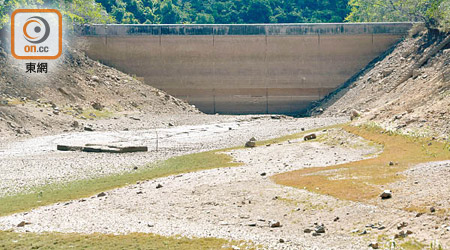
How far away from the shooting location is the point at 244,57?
66.8 m

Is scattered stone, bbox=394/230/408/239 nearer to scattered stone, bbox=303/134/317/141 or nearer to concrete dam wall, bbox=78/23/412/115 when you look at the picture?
scattered stone, bbox=303/134/317/141

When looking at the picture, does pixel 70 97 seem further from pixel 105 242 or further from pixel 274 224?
pixel 274 224

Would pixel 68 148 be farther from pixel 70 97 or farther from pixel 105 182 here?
pixel 70 97

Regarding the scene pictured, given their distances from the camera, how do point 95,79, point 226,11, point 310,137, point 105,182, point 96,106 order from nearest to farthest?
point 105,182 → point 310,137 → point 96,106 → point 95,79 → point 226,11

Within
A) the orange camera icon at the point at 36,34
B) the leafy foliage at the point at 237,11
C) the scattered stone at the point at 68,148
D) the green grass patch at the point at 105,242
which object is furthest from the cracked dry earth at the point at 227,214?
the leafy foliage at the point at 237,11

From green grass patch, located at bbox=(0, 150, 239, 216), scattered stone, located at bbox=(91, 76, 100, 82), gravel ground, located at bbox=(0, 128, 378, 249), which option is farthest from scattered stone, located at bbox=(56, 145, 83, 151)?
scattered stone, located at bbox=(91, 76, 100, 82)

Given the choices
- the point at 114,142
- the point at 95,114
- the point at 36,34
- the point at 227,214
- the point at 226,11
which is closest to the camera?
the point at 227,214

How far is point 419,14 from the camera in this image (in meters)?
61.7

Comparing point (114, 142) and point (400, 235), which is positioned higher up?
point (400, 235)

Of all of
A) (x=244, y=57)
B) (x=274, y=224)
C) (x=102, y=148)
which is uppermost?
(x=244, y=57)

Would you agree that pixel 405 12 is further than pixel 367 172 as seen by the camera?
Yes

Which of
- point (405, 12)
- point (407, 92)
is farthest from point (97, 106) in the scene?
point (405, 12)

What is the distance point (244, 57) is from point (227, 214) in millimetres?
48148

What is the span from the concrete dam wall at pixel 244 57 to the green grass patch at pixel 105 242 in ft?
157
